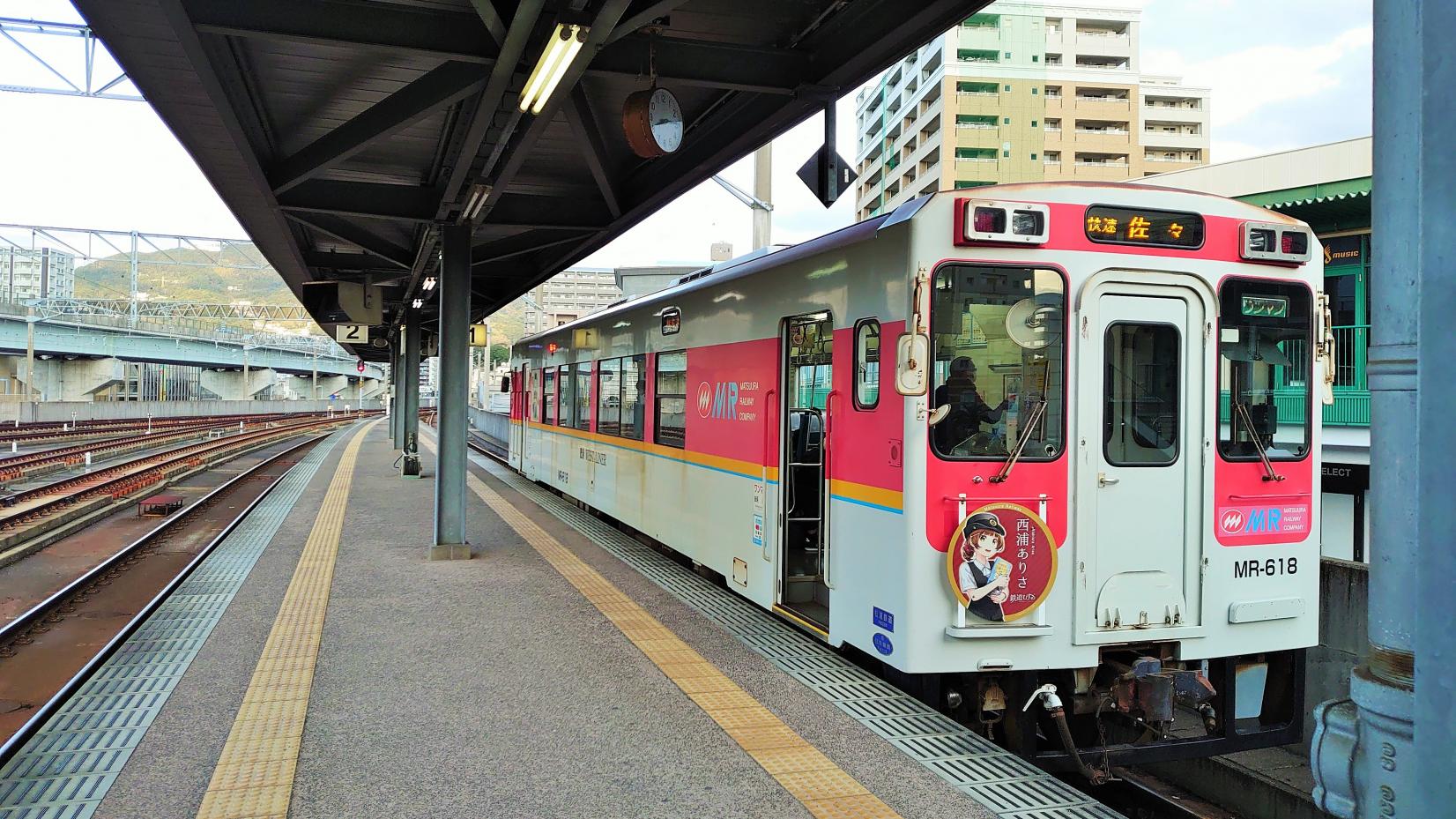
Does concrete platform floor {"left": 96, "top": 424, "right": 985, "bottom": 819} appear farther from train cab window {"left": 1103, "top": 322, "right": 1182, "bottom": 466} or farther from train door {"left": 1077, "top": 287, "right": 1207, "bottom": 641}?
train cab window {"left": 1103, "top": 322, "right": 1182, "bottom": 466}

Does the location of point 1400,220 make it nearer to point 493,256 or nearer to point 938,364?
point 938,364

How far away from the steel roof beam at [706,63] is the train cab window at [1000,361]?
224 cm

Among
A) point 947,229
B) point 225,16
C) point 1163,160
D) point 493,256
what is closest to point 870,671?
point 947,229

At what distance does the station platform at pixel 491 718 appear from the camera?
12.4ft

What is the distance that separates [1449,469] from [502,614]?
6068 millimetres

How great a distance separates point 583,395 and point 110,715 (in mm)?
7617

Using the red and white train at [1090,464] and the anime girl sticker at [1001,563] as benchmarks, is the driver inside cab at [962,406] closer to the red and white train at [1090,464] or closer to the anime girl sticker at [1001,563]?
the red and white train at [1090,464]

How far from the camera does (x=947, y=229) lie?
4633mm

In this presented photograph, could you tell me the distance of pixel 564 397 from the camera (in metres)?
13.2

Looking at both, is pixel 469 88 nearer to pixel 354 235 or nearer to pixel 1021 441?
pixel 1021 441

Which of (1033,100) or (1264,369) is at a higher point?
(1033,100)

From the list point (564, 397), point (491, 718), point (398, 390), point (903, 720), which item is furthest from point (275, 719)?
point (398, 390)

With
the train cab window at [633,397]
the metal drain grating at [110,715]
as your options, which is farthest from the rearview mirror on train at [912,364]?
the train cab window at [633,397]

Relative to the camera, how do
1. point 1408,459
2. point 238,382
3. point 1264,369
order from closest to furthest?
point 1408,459 → point 1264,369 → point 238,382
